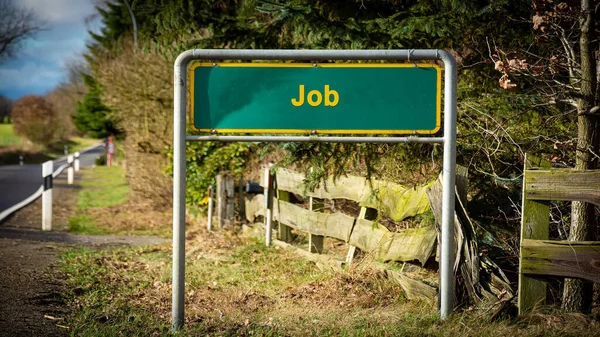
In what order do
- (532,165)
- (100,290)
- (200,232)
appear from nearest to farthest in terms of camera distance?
(532,165) → (100,290) → (200,232)

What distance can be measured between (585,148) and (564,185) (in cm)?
63

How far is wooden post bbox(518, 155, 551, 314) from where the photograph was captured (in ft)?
15.0

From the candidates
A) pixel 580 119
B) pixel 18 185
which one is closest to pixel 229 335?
pixel 580 119

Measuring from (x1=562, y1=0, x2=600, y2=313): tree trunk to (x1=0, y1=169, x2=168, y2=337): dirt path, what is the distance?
149 inches

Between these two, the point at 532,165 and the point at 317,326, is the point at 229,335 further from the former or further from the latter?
the point at 532,165

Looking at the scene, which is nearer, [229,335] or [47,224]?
[229,335]

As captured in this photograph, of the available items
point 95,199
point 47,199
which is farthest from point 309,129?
point 95,199

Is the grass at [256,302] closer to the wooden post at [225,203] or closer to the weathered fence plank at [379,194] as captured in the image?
the weathered fence plank at [379,194]

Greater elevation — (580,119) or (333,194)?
(580,119)

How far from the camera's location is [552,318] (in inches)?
179

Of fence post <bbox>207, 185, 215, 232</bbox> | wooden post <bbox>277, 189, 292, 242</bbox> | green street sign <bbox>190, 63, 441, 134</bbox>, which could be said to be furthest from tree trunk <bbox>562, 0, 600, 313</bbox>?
fence post <bbox>207, 185, 215, 232</bbox>

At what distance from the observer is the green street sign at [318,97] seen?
4492 mm

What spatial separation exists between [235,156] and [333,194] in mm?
4550

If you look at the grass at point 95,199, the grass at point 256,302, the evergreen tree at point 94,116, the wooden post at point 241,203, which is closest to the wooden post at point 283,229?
the grass at point 256,302
